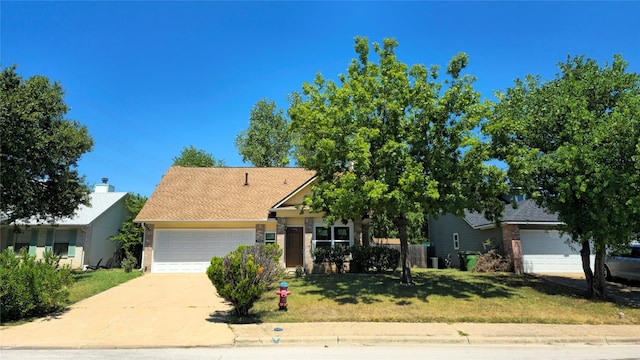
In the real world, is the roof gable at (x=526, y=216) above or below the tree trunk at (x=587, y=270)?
above

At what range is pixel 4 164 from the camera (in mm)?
14320

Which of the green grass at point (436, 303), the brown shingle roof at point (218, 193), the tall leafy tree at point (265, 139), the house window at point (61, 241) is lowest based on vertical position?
the green grass at point (436, 303)

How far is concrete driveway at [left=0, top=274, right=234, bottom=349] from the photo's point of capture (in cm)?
853

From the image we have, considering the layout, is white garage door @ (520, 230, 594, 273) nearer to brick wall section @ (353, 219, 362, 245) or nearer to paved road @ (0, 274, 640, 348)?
brick wall section @ (353, 219, 362, 245)

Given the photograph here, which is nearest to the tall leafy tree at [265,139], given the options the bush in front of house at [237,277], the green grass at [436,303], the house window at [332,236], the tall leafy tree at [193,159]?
the tall leafy tree at [193,159]

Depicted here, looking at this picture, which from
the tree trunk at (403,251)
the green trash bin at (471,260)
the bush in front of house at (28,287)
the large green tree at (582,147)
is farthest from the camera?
the green trash bin at (471,260)

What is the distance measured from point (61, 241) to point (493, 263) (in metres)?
24.4

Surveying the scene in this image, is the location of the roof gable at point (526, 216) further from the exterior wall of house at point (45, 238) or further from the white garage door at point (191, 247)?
the exterior wall of house at point (45, 238)

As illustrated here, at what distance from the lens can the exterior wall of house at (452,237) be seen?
75.5 feet

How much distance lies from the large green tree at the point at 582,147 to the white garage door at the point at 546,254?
20.7ft

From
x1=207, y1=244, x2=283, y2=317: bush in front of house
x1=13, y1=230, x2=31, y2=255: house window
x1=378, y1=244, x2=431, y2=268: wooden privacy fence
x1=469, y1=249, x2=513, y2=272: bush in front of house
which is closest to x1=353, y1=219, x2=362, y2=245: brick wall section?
x1=378, y1=244, x2=431, y2=268: wooden privacy fence

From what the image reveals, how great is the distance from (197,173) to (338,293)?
1576cm

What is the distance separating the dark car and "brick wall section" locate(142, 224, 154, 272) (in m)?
21.6

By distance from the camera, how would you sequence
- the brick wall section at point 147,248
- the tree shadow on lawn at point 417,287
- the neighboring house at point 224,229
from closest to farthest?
the tree shadow on lawn at point 417,287 → the neighboring house at point 224,229 → the brick wall section at point 147,248
